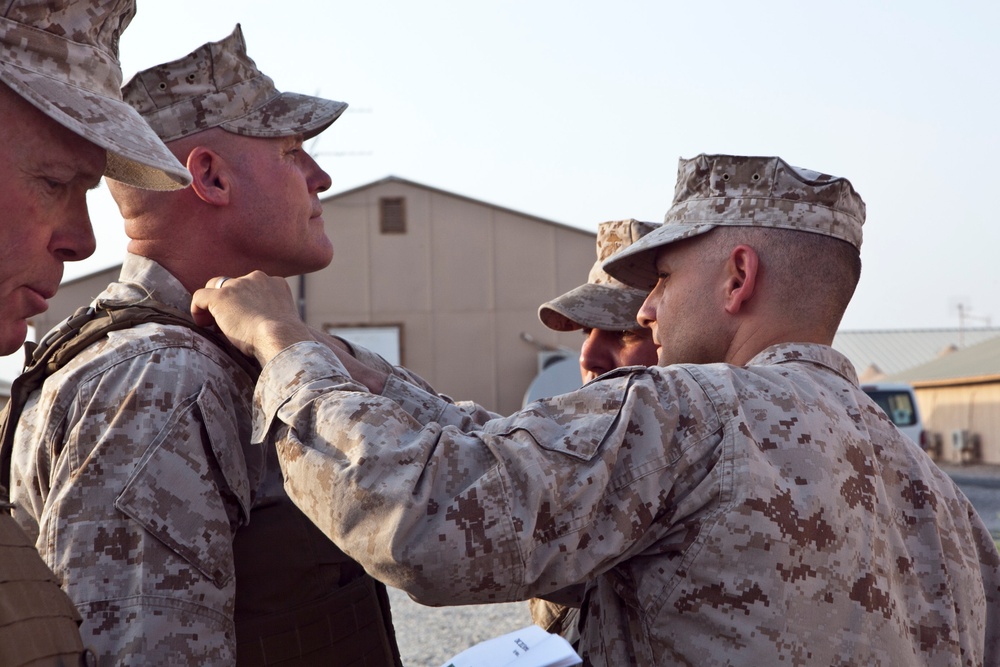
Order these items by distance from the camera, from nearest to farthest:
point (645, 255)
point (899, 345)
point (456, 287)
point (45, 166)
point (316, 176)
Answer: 1. point (45, 166)
2. point (316, 176)
3. point (645, 255)
4. point (456, 287)
5. point (899, 345)

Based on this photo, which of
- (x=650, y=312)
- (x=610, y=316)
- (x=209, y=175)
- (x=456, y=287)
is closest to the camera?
(x=209, y=175)

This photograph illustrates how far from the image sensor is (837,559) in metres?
2.26

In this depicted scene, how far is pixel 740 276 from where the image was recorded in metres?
2.78

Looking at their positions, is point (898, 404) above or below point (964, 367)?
above

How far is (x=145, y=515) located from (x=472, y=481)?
66 centimetres

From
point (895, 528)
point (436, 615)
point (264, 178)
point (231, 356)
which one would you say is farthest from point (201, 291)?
point (436, 615)

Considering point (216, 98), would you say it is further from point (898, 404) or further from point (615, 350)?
point (898, 404)

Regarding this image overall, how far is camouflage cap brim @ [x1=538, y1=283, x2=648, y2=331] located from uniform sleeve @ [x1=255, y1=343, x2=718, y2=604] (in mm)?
2055

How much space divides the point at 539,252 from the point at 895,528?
2092cm

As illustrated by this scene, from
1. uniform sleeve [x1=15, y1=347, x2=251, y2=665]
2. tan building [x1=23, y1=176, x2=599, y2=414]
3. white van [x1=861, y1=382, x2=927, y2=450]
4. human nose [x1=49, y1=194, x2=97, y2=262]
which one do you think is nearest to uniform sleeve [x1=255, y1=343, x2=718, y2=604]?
uniform sleeve [x1=15, y1=347, x2=251, y2=665]

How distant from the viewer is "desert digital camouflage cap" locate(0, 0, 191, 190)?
174 centimetres

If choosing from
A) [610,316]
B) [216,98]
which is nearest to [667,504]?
[216,98]

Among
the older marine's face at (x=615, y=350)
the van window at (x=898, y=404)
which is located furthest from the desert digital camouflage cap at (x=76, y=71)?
the van window at (x=898, y=404)

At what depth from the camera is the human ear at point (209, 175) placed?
2658 mm
